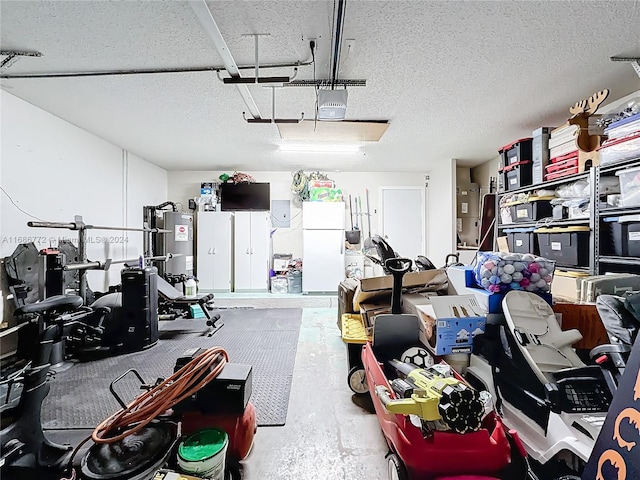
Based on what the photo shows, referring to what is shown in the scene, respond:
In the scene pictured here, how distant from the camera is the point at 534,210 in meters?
3.07

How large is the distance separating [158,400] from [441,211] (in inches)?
205

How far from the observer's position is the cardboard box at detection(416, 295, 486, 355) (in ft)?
5.64

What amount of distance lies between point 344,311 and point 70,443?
198cm

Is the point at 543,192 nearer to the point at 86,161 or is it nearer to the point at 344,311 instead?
the point at 344,311

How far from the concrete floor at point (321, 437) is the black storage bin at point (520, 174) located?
110 inches

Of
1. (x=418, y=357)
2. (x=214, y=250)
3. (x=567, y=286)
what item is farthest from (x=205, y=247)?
(x=567, y=286)

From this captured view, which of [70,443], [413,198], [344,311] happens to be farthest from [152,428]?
[413,198]

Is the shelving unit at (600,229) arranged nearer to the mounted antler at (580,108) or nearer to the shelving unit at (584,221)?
the shelving unit at (584,221)

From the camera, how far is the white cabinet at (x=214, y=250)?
5.49m

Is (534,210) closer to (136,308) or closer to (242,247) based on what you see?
(136,308)

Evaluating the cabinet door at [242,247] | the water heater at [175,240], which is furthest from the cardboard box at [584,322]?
the water heater at [175,240]

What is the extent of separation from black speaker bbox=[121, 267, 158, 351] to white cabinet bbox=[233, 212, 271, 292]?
273cm

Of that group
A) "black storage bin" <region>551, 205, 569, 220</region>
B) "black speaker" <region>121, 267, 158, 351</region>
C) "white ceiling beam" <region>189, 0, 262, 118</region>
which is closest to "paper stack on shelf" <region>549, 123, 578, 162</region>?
"black storage bin" <region>551, 205, 569, 220</region>

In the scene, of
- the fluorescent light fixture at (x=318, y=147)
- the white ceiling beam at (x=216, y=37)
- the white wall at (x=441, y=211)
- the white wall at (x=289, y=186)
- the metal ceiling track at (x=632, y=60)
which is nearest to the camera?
the white ceiling beam at (x=216, y=37)
